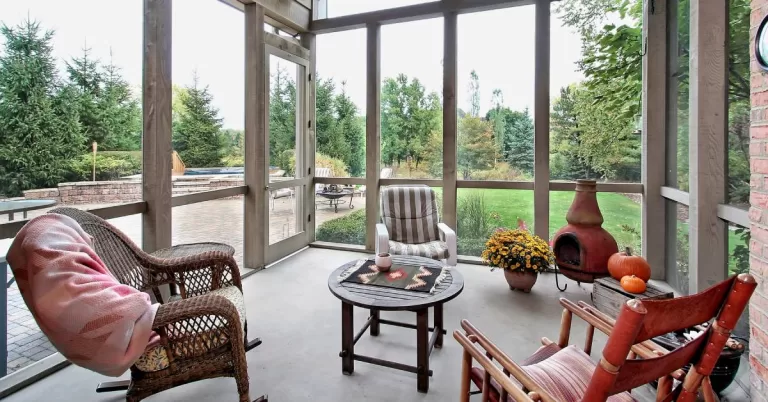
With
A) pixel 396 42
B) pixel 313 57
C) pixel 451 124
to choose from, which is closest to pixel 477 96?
pixel 451 124

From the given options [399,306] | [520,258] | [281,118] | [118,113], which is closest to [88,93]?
[118,113]

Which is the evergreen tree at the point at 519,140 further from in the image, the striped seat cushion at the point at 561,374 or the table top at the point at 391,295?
the striped seat cushion at the point at 561,374

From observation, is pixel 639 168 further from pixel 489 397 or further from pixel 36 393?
pixel 36 393

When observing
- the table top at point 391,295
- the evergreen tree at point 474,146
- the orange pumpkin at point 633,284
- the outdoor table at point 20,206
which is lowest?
the orange pumpkin at point 633,284

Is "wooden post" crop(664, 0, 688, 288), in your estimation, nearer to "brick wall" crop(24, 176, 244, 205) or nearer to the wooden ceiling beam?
the wooden ceiling beam

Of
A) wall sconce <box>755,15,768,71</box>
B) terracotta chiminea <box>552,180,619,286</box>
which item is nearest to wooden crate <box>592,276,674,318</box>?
terracotta chiminea <box>552,180,619,286</box>

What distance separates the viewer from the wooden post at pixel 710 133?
2.35 m

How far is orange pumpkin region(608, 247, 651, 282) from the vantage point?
2.92 m

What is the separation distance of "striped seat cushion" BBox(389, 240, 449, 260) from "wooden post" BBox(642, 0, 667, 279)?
2086 mm

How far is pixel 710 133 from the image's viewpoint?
2.38 metres

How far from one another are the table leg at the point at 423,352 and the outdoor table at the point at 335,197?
A: 303 cm

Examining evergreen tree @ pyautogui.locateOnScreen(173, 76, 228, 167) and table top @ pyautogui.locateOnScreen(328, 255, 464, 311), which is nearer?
table top @ pyautogui.locateOnScreen(328, 255, 464, 311)

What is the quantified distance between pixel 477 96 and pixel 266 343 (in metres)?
3.40

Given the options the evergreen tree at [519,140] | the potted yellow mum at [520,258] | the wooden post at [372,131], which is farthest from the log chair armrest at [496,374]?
the wooden post at [372,131]
